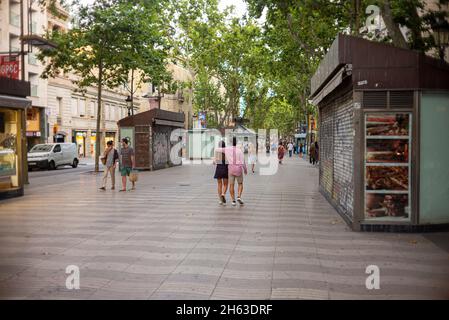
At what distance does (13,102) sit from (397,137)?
1042 cm

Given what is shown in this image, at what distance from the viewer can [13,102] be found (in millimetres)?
14391

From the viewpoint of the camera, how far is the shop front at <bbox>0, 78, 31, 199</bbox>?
14367 millimetres

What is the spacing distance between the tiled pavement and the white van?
62.0ft

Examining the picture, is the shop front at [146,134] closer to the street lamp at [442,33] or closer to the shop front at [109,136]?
the street lamp at [442,33]

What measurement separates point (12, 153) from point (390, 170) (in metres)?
10.7

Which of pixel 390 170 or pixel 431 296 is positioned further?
pixel 390 170

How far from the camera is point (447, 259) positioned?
278 inches

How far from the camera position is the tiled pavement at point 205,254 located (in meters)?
5.56

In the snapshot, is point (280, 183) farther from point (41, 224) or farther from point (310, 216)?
point (41, 224)

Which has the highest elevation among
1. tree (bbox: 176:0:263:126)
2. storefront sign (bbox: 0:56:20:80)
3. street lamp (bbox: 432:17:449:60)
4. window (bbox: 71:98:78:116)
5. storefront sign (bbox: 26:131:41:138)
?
tree (bbox: 176:0:263:126)

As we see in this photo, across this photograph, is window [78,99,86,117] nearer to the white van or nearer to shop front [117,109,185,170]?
the white van

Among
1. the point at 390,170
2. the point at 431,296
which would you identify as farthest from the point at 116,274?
the point at 390,170

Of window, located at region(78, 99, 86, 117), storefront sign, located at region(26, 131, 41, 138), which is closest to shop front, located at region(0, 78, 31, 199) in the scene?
storefront sign, located at region(26, 131, 41, 138)
